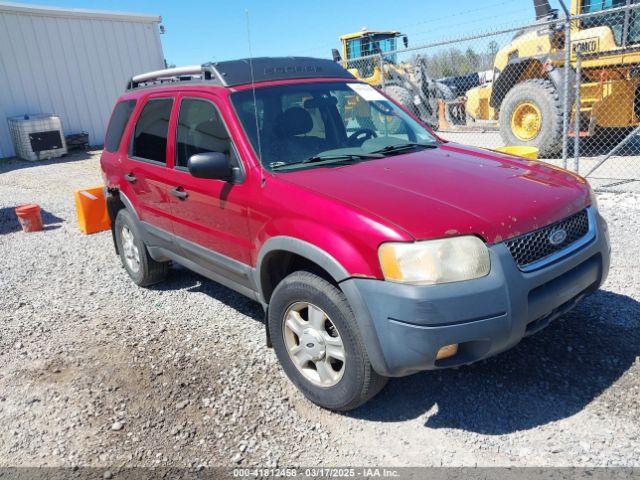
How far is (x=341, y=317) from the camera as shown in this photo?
103 inches

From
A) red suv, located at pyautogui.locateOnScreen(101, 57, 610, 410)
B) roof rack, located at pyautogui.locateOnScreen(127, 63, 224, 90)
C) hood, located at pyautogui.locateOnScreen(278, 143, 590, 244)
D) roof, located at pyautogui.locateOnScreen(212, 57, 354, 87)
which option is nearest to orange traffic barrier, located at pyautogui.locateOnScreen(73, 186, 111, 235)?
roof rack, located at pyautogui.locateOnScreen(127, 63, 224, 90)

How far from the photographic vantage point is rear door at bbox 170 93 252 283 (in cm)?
327

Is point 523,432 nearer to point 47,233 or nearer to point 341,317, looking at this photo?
point 341,317

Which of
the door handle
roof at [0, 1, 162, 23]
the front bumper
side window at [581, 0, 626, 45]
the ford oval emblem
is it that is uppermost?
roof at [0, 1, 162, 23]

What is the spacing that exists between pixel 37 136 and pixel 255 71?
1361 cm

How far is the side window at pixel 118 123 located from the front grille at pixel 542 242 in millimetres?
3666

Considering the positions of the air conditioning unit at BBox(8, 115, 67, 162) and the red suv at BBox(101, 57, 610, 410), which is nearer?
the red suv at BBox(101, 57, 610, 410)

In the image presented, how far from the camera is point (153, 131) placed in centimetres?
424

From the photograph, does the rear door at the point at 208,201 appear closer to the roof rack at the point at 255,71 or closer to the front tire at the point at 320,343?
the roof rack at the point at 255,71

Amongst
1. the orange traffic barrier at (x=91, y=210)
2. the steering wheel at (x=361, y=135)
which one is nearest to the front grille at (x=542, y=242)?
the steering wheel at (x=361, y=135)

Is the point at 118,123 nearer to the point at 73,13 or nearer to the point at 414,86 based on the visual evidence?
the point at 414,86

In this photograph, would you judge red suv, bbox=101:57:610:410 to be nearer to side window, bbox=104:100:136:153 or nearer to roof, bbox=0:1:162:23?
side window, bbox=104:100:136:153

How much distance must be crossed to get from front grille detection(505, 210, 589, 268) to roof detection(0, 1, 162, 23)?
56.5ft

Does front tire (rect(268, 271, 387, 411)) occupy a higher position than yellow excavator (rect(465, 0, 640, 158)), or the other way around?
yellow excavator (rect(465, 0, 640, 158))
